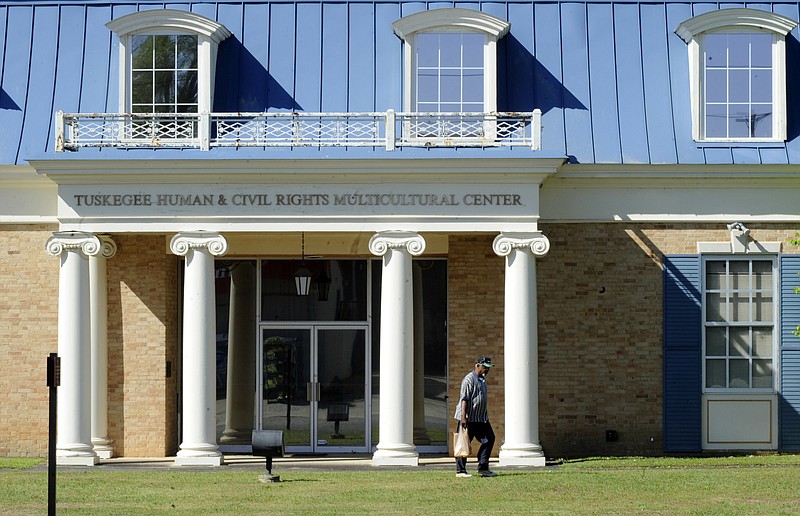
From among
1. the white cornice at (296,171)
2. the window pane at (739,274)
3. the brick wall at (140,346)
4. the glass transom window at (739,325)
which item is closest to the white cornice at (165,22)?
the white cornice at (296,171)

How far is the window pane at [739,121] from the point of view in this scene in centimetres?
2311

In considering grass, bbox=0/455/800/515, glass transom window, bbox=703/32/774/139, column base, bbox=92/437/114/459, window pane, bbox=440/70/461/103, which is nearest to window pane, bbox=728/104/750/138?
glass transom window, bbox=703/32/774/139

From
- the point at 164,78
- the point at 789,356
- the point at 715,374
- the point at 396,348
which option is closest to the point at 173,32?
the point at 164,78

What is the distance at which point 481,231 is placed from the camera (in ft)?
70.0

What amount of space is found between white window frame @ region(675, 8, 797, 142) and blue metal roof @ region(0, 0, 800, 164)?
0.21 m

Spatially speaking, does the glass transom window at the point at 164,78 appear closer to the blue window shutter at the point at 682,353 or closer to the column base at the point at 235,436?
the column base at the point at 235,436

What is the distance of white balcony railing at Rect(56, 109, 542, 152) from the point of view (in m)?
21.3

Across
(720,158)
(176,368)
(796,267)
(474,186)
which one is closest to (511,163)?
(474,186)

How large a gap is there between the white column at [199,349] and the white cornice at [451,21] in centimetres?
489

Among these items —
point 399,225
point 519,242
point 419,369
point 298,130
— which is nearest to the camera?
point 519,242

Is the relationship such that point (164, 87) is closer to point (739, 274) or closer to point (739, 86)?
point (739, 86)

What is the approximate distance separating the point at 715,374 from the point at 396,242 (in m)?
5.82

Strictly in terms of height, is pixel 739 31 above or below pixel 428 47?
above

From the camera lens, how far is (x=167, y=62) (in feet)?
75.9
